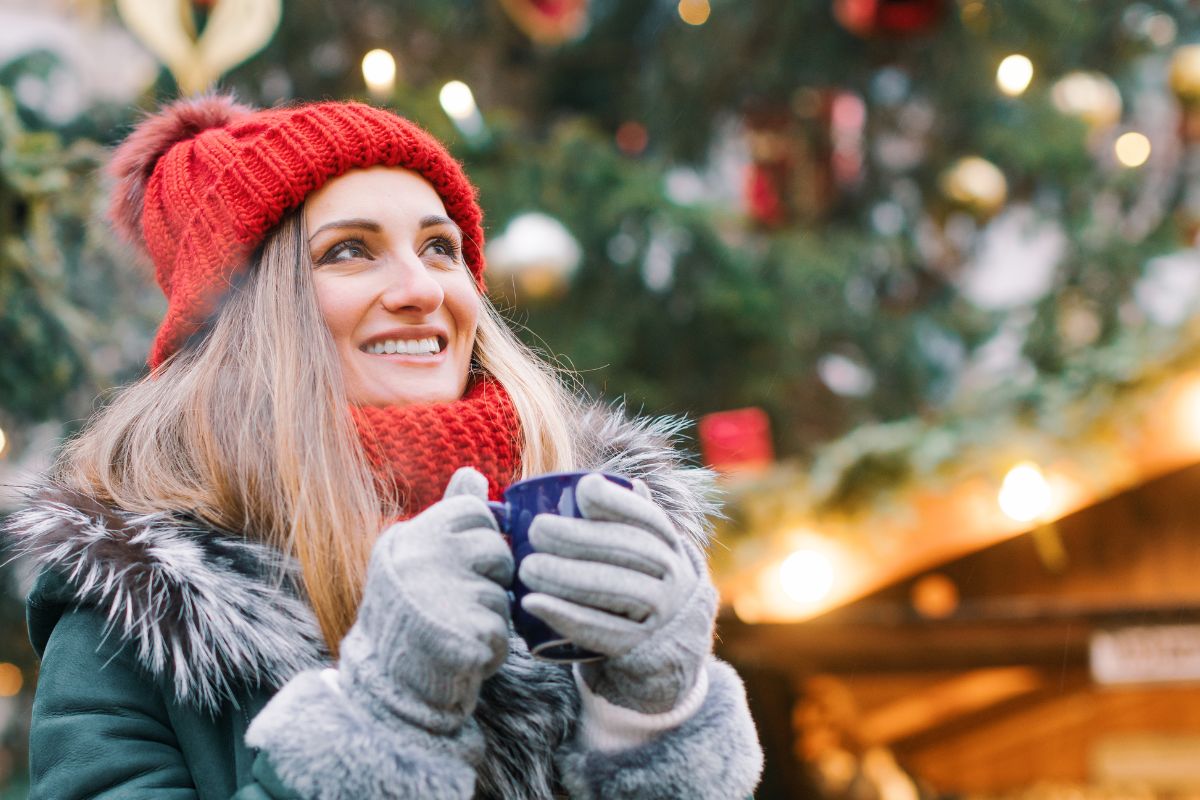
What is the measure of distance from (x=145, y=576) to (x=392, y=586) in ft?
1.21

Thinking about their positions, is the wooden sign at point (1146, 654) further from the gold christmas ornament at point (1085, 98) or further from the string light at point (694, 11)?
the string light at point (694, 11)

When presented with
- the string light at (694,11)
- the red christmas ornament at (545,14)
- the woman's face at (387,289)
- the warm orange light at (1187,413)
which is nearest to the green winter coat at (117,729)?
the woman's face at (387,289)

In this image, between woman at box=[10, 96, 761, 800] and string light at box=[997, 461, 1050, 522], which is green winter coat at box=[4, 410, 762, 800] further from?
string light at box=[997, 461, 1050, 522]

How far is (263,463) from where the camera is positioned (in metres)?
1.41

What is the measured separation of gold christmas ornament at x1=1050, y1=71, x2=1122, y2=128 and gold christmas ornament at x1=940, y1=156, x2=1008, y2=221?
0.37 meters

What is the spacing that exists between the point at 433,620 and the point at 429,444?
0.40 m

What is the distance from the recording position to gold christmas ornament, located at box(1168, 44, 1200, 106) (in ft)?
13.1

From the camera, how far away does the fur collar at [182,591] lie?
1240 mm

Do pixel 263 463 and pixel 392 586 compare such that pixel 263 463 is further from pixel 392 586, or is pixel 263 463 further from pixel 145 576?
pixel 392 586

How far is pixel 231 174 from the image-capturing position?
1515mm

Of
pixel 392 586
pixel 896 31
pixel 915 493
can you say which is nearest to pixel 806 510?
pixel 915 493

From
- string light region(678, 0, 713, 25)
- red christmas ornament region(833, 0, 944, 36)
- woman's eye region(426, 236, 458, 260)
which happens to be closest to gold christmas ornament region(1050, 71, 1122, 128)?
red christmas ornament region(833, 0, 944, 36)

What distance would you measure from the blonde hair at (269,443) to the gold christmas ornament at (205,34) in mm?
1952

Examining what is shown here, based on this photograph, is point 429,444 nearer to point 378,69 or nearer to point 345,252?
point 345,252
